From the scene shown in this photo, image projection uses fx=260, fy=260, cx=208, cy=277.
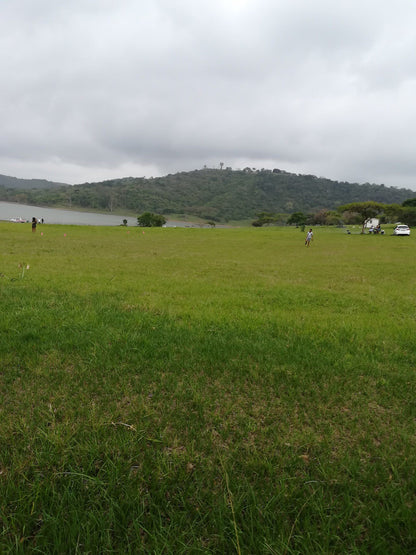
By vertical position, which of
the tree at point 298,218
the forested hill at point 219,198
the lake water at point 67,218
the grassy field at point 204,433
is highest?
the forested hill at point 219,198

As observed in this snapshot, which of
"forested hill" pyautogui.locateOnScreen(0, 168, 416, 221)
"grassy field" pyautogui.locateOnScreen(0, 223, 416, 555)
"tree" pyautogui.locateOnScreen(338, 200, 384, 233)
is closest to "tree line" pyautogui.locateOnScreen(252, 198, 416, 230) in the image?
"tree" pyautogui.locateOnScreen(338, 200, 384, 233)

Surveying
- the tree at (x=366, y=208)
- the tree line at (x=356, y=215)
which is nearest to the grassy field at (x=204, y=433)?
the tree at (x=366, y=208)

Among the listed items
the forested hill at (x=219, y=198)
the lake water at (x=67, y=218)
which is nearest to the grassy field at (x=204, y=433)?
the lake water at (x=67, y=218)

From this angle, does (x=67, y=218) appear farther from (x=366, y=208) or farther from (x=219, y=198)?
(x=366, y=208)

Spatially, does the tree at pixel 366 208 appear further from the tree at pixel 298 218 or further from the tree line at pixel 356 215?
the tree at pixel 298 218

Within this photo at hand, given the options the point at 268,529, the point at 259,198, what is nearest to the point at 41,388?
the point at 268,529

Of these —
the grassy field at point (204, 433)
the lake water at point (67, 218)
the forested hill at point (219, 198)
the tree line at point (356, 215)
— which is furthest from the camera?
the forested hill at point (219, 198)

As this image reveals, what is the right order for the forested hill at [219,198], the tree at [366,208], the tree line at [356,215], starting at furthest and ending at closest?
the forested hill at [219,198], the tree line at [356,215], the tree at [366,208]

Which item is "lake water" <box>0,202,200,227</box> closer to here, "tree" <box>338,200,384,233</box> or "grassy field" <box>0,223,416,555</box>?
"tree" <box>338,200,384,233</box>

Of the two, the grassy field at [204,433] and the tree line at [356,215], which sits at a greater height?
the tree line at [356,215]

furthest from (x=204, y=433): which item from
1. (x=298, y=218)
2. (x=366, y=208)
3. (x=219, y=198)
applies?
(x=219, y=198)

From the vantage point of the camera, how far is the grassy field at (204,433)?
1771 mm

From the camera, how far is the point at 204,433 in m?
2.60

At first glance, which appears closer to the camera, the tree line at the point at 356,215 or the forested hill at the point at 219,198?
the tree line at the point at 356,215
